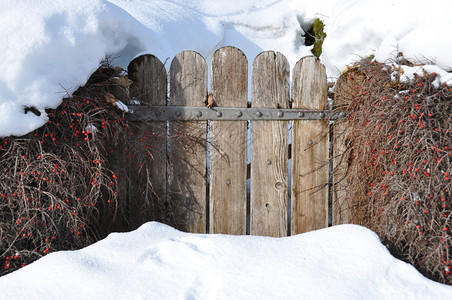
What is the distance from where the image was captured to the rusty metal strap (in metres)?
2.64

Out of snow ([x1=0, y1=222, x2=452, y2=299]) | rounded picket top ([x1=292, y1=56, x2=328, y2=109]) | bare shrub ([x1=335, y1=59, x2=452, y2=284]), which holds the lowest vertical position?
snow ([x1=0, y1=222, x2=452, y2=299])

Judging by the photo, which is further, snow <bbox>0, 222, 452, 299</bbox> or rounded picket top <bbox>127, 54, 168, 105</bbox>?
rounded picket top <bbox>127, 54, 168, 105</bbox>

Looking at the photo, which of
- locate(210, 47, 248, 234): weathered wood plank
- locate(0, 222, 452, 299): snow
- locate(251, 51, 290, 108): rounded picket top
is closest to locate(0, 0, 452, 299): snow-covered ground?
locate(0, 222, 452, 299): snow

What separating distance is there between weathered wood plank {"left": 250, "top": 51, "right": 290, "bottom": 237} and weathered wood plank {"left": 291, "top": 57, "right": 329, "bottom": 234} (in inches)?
2.7

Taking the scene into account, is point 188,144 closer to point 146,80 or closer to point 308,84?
point 146,80

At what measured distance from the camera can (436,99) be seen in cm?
242

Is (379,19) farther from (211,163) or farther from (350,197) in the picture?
(211,163)

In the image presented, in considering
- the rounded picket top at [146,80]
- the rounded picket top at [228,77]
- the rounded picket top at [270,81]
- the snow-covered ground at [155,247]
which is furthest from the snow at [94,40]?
the rounded picket top at [270,81]

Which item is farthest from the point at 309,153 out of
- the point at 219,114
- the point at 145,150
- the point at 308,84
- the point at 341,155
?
the point at 145,150

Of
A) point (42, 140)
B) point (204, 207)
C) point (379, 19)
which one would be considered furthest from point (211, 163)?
point (379, 19)

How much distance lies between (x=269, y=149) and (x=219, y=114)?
398mm

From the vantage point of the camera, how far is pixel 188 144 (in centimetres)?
271

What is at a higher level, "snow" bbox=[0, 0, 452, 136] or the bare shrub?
"snow" bbox=[0, 0, 452, 136]

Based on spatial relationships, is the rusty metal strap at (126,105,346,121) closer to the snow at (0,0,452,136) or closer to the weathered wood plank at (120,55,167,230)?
the weathered wood plank at (120,55,167,230)
